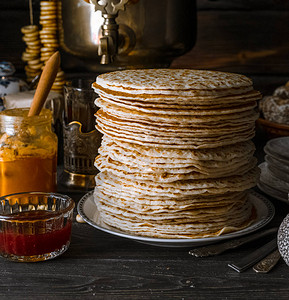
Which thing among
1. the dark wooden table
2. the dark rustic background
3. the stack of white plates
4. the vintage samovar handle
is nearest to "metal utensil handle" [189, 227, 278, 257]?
the dark wooden table

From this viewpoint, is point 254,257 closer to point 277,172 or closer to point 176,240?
point 176,240

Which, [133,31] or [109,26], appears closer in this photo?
[109,26]

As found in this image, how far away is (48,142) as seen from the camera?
1.07 metres

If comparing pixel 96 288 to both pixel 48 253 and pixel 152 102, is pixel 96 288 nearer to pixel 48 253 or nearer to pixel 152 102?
pixel 48 253

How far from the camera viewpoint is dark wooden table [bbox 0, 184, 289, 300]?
727 mm

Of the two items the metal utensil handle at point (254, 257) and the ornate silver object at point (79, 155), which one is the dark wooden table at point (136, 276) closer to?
the metal utensil handle at point (254, 257)

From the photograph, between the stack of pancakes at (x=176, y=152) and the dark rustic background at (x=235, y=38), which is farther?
the dark rustic background at (x=235, y=38)

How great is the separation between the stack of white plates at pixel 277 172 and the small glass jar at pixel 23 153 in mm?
498

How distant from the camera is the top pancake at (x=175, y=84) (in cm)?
79

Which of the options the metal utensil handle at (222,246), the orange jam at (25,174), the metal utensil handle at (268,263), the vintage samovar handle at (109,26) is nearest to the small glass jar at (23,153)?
the orange jam at (25,174)

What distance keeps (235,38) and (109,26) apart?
84cm

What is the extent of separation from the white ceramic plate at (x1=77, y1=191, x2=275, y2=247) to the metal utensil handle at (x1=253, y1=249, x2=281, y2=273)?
2.2 inches

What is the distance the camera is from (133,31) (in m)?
1.25

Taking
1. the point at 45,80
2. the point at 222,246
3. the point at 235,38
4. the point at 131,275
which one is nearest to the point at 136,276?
the point at 131,275
